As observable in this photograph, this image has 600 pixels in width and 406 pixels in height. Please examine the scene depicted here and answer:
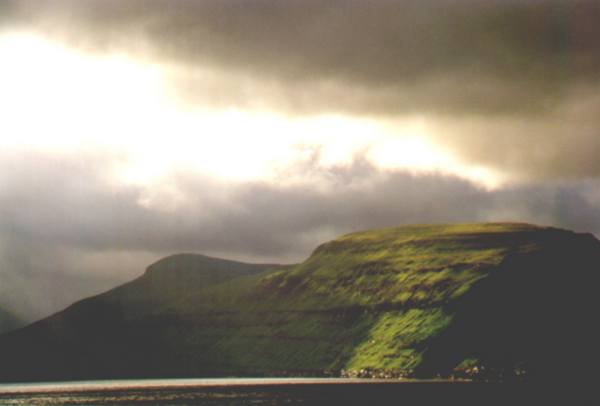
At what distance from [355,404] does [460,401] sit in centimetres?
2167

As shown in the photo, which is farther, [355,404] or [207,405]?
[207,405]

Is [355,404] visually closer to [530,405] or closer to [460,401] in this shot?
[460,401]

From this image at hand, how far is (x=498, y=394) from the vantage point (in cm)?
19350

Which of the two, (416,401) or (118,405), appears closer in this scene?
(416,401)

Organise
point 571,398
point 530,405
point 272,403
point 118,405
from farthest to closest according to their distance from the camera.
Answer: point 118,405 → point 272,403 → point 571,398 → point 530,405

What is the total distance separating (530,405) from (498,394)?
141 feet

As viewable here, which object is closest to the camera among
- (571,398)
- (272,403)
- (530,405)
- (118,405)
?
(530,405)

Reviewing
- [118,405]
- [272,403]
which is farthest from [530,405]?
[118,405]

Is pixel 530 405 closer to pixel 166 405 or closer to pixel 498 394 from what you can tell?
pixel 498 394

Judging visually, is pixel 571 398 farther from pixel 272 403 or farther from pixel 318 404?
pixel 272 403

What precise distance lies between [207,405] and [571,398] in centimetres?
7865

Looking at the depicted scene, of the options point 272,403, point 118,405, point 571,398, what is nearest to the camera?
point 571,398

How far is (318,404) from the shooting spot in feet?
568

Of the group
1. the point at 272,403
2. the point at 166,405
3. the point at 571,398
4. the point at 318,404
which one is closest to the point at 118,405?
the point at 166,405
